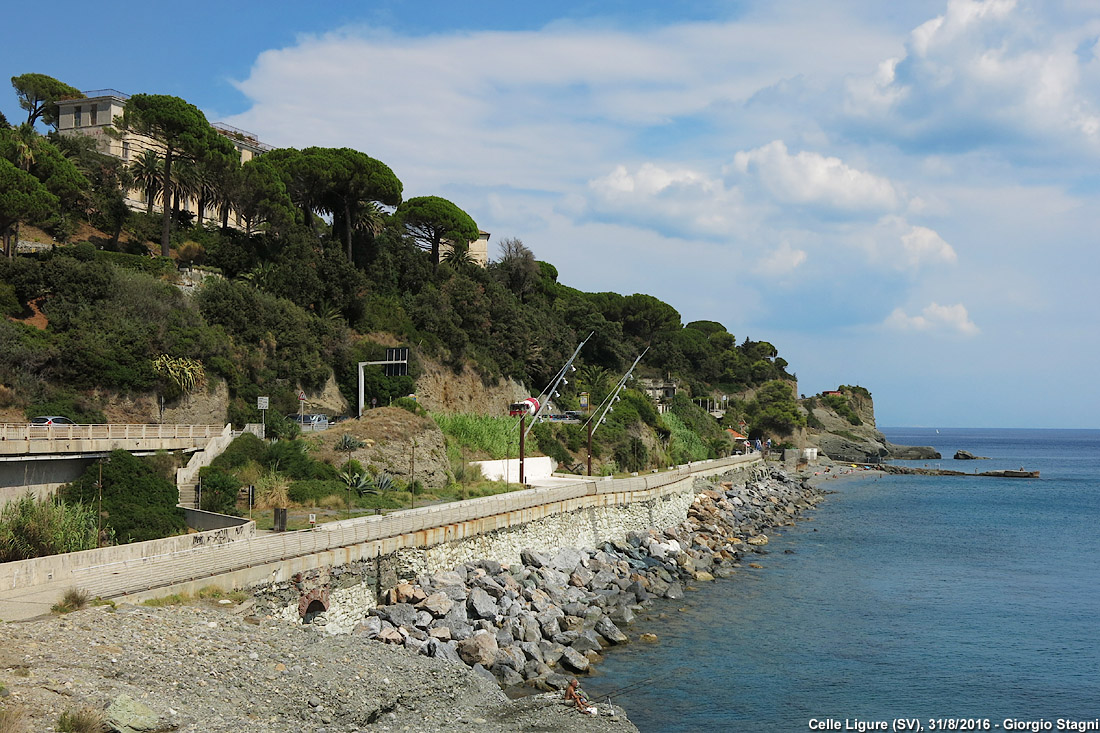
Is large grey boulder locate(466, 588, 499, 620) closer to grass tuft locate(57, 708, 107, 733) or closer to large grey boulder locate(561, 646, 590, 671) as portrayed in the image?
large grey boulder locate(561, 646, 590, 671)

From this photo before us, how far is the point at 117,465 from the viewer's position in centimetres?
2662

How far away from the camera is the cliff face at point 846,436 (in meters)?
136

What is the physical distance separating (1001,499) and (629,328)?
157 feet

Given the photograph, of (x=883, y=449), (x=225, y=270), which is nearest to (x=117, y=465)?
(x=225, y=270)

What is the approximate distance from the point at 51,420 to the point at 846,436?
133 meters

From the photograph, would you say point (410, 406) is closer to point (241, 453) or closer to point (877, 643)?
point (241, 453)

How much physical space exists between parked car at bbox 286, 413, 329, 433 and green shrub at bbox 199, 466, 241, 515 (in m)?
11.3

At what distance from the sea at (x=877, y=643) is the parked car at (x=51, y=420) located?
22.1m

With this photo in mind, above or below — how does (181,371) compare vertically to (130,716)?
above

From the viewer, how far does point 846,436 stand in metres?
145

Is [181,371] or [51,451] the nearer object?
[51,451]

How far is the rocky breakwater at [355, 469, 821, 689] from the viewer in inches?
901

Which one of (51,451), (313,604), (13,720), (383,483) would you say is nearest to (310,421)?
(383,483)

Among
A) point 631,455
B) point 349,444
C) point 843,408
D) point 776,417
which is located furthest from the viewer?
point 843,408
